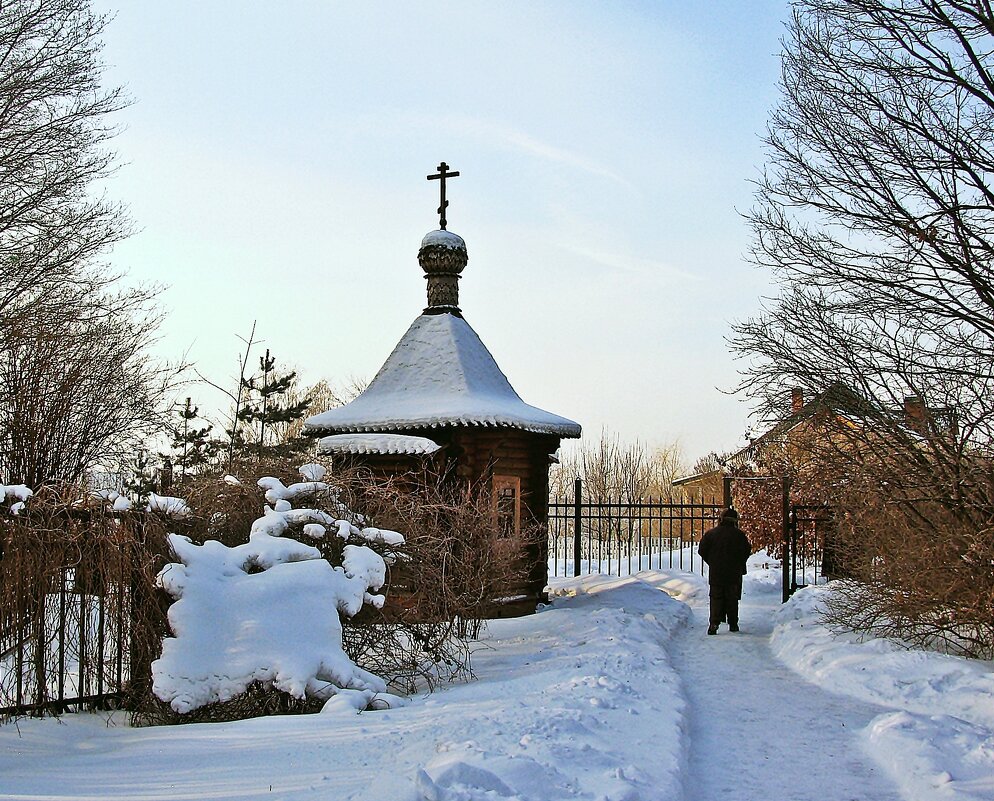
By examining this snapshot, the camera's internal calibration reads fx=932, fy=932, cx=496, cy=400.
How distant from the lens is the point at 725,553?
45.5 ft

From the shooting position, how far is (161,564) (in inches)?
304

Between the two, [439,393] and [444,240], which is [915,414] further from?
[444,240]

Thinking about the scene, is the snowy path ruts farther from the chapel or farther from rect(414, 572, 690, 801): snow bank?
the chapel

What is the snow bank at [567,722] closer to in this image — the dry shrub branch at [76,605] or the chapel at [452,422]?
the chapel at [452,422]

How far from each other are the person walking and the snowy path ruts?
71.5 inches

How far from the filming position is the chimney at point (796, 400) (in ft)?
39.0

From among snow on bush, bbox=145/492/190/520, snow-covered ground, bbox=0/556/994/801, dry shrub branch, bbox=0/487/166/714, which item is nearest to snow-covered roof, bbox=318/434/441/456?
snow-covered ground, bbox=0/556/994/801

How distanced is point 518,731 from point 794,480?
10.3 meters

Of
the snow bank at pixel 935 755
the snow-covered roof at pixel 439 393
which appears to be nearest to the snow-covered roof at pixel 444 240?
the snow-covered roof at pixel 439 393

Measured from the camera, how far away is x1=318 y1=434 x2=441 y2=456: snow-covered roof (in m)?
14.1

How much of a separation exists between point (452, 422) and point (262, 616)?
682 cm

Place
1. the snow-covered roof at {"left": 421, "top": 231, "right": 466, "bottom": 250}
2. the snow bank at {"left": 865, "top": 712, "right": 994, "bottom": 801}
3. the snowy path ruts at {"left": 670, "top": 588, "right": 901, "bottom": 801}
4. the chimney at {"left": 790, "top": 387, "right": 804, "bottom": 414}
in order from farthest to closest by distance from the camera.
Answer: the snow-covered roof at {"left": 421, "top": 231, "right": 466, "bottom": 250} → the chimney at {"left": 790, "top": 387, "right": 804, "bottom": 414} → the snowy path ruts at {"left": 670, "top": 588, "right": 901, "bottom": 801} → the snow bank at {"left": 865, "top": 712, "right": 994, "bottom": 801}

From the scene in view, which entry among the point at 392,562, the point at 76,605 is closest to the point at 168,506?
the point at 76,605

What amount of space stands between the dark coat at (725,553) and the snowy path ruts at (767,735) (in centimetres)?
179
